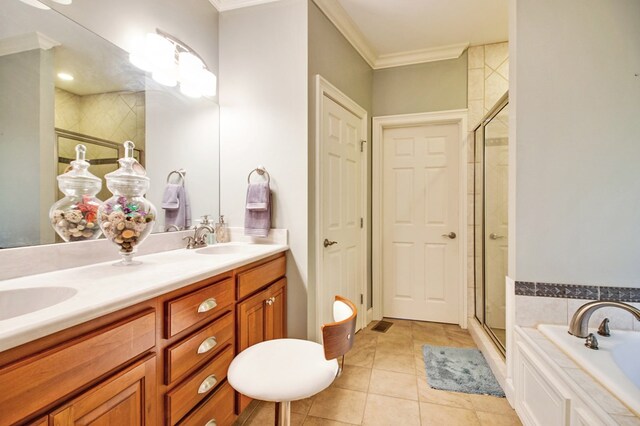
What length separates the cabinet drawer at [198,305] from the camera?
1.08m

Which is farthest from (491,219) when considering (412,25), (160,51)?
(160,51)

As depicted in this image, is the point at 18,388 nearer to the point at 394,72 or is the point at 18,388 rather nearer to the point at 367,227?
the point at 367,227

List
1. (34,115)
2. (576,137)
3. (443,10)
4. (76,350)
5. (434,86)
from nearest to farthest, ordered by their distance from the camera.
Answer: (76,350), (34,115), (576,137), (443,10), (434,86)

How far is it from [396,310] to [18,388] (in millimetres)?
2894

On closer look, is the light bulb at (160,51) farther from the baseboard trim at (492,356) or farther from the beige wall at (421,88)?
the baseboard trim at (492,356)

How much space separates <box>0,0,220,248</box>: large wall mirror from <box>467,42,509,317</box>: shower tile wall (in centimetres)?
252

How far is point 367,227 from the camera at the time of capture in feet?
9.57

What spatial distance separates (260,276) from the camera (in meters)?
1.66

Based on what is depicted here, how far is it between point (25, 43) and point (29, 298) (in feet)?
3.14

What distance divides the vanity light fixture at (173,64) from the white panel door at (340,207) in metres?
0.83

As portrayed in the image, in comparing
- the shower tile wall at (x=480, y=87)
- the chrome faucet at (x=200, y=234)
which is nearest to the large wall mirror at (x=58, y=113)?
the chrome faucet at (x=200, y=234)

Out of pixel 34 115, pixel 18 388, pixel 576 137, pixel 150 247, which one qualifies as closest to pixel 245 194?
pixel 150 247

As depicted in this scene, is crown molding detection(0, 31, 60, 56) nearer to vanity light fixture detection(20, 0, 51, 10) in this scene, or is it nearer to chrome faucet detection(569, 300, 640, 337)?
vanity light fixture detection(20, 0, 51, 10)

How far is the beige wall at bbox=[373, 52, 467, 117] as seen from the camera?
2828 millimetres
